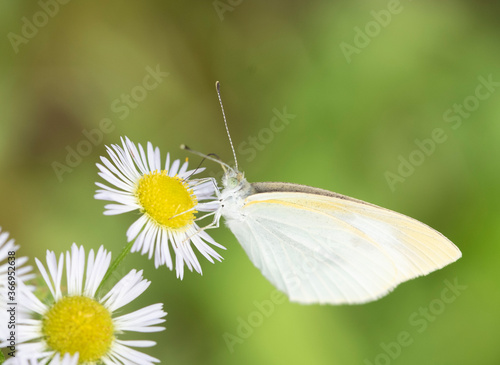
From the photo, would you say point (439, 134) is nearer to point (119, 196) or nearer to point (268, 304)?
point (268, 304)

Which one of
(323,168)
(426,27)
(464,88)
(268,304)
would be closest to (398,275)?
(268,304)

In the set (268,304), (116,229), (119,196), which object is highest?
(116,229)

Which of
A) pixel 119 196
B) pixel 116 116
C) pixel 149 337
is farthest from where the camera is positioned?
pixel 116 116

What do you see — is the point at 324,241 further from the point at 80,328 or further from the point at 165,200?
the point at 80,328

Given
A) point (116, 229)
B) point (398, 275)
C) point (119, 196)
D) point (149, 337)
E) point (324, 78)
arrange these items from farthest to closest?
1. point (324, 78)
2. point (116, 229)
3. point (149, 337)
4. point (398, 275)
5. point (119, 196)

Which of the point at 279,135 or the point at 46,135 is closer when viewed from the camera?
the point at 46,135

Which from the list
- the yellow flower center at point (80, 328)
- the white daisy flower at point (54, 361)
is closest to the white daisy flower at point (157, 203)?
the yellow flower center at point (80, 328)

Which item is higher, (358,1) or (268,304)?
(358,1)

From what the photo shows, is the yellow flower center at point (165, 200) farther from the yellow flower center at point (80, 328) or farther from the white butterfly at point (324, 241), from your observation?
the yellow flower center at point (80, 328)

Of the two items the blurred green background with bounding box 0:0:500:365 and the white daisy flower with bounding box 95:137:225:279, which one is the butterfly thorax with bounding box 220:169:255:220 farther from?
the blurred green background with bounding box 0:0:500:365
